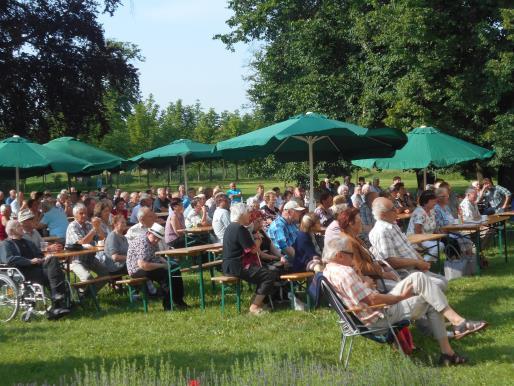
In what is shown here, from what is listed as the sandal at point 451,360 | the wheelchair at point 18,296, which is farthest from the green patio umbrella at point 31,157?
the sandal at point 451,360

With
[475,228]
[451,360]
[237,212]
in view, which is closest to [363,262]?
[451,360]

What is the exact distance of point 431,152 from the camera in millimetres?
14102

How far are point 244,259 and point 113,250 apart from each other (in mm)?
2373

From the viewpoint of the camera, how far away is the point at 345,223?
7625mm

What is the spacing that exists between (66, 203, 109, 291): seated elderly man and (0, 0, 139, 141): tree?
54.2ft

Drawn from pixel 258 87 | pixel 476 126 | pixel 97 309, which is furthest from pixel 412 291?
pixel 258 87

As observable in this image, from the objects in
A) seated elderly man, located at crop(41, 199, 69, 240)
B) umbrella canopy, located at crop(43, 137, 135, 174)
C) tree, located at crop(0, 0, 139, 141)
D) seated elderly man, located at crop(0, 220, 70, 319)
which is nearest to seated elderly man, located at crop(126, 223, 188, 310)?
seated elderly man, located at crop(0, 220, 70, 319)

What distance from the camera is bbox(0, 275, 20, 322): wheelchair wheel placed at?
919cm

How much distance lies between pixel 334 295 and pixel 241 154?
19.9 ft

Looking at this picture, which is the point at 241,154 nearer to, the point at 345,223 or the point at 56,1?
the point at 345,223

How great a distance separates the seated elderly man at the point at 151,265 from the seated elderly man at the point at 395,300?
3572 millimetres

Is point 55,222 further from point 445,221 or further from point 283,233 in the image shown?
point 445,221

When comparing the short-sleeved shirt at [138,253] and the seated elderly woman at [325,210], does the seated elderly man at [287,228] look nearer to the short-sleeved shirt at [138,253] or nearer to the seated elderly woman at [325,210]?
the seated elderly woman at [325,210]

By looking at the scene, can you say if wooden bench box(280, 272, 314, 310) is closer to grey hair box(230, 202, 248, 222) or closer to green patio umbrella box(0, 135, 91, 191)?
grey hair box(230, 202, 248, 222)
